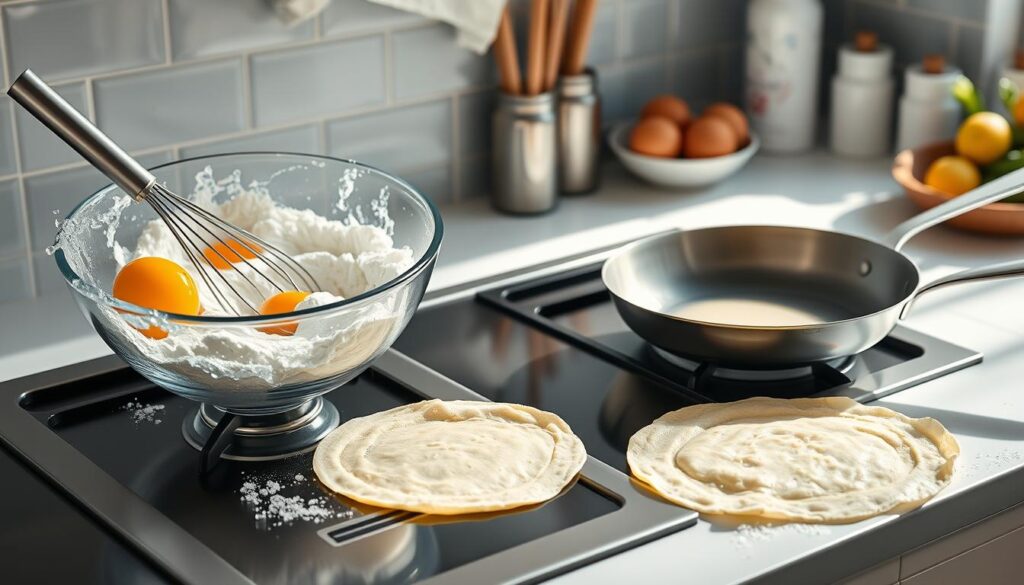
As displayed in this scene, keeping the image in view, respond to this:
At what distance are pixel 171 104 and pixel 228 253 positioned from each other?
0.32 m

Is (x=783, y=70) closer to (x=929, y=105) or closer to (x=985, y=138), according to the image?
(x=929, y=105)

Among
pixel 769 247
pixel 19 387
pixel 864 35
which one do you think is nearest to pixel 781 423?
pixel 769 247

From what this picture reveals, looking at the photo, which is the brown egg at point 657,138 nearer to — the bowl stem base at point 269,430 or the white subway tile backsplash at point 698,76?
the white subway tile backsplash at point 698,76

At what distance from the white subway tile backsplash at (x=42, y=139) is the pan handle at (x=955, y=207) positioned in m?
0.78

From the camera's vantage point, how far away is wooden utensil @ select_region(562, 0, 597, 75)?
158 cm

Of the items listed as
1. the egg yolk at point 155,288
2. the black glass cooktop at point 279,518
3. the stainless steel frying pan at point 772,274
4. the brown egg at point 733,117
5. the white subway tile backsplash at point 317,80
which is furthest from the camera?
the brown egg at point 733,117

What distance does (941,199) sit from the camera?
59.2 inches

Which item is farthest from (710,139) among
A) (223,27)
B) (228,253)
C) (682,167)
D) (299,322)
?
(299,322)

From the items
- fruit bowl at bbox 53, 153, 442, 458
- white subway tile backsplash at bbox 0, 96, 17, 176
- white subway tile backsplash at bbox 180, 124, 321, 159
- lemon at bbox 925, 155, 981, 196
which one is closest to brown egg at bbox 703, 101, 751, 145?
lemon at bbox 925, 155, 981, 196

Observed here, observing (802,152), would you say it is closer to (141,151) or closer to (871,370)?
(871,370)

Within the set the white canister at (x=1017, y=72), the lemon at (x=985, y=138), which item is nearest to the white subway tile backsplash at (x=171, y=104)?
the lemon at (x=985, y=138)

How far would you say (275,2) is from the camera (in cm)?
140

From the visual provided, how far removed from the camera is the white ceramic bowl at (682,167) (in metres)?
1.62

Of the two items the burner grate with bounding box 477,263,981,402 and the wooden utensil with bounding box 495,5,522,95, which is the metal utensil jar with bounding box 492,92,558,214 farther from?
the burner grate with bounding box 477,263,981,402
